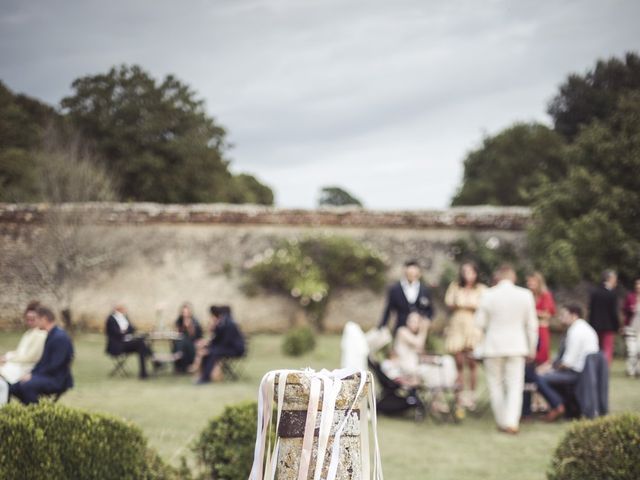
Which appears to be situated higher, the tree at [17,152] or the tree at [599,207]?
the tree at [17,152]

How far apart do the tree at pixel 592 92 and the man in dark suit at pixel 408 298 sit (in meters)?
21.5

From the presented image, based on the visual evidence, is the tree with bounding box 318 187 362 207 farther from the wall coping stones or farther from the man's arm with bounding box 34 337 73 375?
the man's arm with bounding box 34 337 73 375

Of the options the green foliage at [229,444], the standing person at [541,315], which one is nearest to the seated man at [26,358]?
the green foliage at [229,444]

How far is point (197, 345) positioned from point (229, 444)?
770cm

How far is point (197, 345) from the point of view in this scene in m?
12.4

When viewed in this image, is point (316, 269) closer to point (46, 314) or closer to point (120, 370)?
point (120, 370)

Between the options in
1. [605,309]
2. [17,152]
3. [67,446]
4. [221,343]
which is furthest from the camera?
[17,152]

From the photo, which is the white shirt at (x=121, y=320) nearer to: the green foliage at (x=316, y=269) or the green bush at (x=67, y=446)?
the green foliage at (x=316, y=269)

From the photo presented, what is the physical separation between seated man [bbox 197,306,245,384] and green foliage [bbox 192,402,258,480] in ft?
20.3

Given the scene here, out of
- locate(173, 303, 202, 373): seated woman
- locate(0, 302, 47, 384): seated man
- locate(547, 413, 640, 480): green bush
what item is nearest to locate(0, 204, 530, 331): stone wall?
locate(173, 303, 202, 373): seated woman

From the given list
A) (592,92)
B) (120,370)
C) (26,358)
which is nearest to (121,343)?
(120,370)

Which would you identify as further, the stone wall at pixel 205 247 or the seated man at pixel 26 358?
the stone wall at pixel 205 247

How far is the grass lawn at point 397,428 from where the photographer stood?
6.19 m

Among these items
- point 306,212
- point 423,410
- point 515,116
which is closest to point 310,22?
point 306,212
